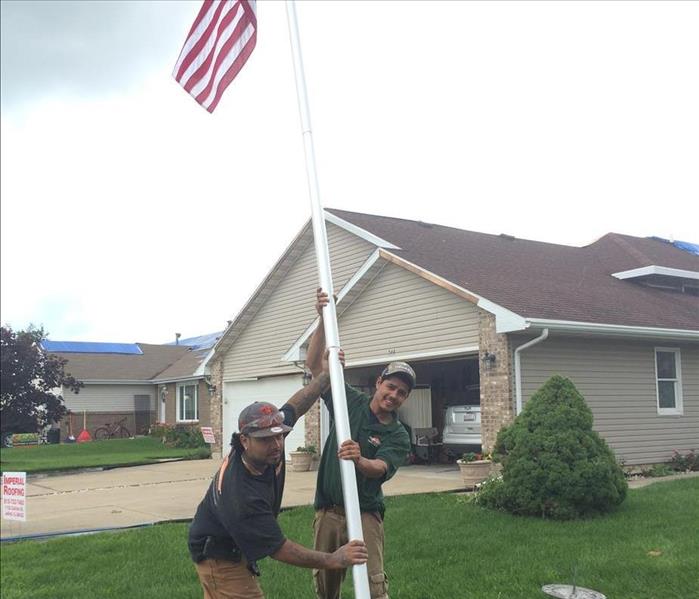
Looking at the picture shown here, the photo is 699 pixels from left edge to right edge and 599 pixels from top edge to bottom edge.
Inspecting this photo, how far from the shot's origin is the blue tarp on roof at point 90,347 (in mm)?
44031

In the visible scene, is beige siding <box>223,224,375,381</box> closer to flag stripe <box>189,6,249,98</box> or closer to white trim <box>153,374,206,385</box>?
white trim <box>153,374,206,385</box>

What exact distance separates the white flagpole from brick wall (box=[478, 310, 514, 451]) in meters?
9.44

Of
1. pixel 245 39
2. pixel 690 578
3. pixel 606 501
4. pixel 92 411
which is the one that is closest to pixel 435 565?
pixel 690 578

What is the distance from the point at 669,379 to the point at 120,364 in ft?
100

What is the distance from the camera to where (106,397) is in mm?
38062

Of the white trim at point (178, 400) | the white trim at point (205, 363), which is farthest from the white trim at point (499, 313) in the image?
the white trim at point (178, 400)

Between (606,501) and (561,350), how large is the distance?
505 centimetres

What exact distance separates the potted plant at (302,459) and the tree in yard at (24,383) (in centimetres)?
1048

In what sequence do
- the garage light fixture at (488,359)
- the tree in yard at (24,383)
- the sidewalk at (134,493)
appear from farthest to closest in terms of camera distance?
the tree in yard at (24,383) < the garage light fixture at (488,359) < the sidewalk at (134,493)

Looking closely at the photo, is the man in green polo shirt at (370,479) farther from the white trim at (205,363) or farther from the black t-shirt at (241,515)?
the white trim at (205,363)

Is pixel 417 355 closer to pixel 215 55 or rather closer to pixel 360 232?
pixel 360 232

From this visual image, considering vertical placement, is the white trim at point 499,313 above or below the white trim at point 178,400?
above

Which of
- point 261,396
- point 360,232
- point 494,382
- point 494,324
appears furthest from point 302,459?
point 494,324

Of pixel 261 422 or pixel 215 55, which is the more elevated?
pixel 215 55
